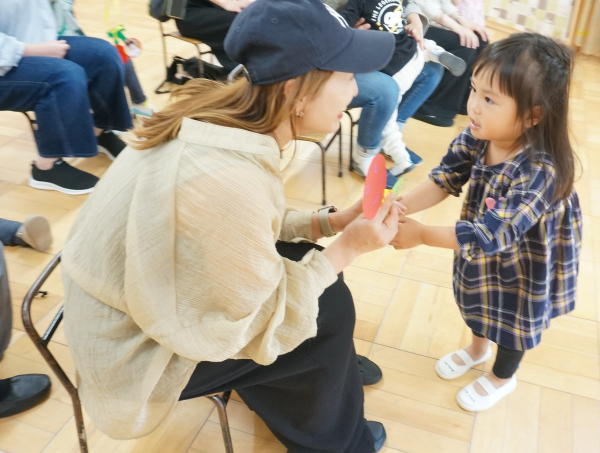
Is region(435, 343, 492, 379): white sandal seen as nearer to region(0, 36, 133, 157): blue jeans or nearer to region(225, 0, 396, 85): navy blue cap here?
region(225, 0, 396, 85): navy blue cap

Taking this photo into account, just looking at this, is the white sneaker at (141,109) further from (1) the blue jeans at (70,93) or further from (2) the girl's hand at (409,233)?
(2) the girl's hand at (409,233)

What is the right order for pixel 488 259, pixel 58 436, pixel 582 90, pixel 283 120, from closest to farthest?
pixel 283 120 → pixel 488 259 → pixel 58 436 → pixel 582 90

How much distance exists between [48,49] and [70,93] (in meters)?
0.25

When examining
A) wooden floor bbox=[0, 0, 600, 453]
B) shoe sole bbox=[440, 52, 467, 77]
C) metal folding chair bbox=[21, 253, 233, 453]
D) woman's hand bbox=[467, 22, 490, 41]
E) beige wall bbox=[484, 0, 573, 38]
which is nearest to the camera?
metal folding chair bbox=[21, 253, 233, 453]

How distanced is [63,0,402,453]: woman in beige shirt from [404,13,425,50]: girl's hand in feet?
5.60

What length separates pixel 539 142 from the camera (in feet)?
3.87

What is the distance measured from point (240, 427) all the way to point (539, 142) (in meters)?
1.08

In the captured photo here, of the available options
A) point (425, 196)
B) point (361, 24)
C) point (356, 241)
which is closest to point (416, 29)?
point (361, 24)

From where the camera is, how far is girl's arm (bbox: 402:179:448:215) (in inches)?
58.1

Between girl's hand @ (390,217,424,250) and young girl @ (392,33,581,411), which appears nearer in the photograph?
young girl @ (392,33,581,411)

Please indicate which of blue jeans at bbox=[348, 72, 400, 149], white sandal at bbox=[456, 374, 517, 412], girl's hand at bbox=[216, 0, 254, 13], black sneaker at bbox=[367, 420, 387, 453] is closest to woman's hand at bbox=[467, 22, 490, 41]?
blue jeans at bbox=[348, 72, 400, 149]

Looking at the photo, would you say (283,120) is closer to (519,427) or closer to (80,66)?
(519,427)

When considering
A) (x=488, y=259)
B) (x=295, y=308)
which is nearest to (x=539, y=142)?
(x=488, y=259)

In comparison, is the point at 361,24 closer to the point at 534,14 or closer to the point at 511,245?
the point at 511,245
